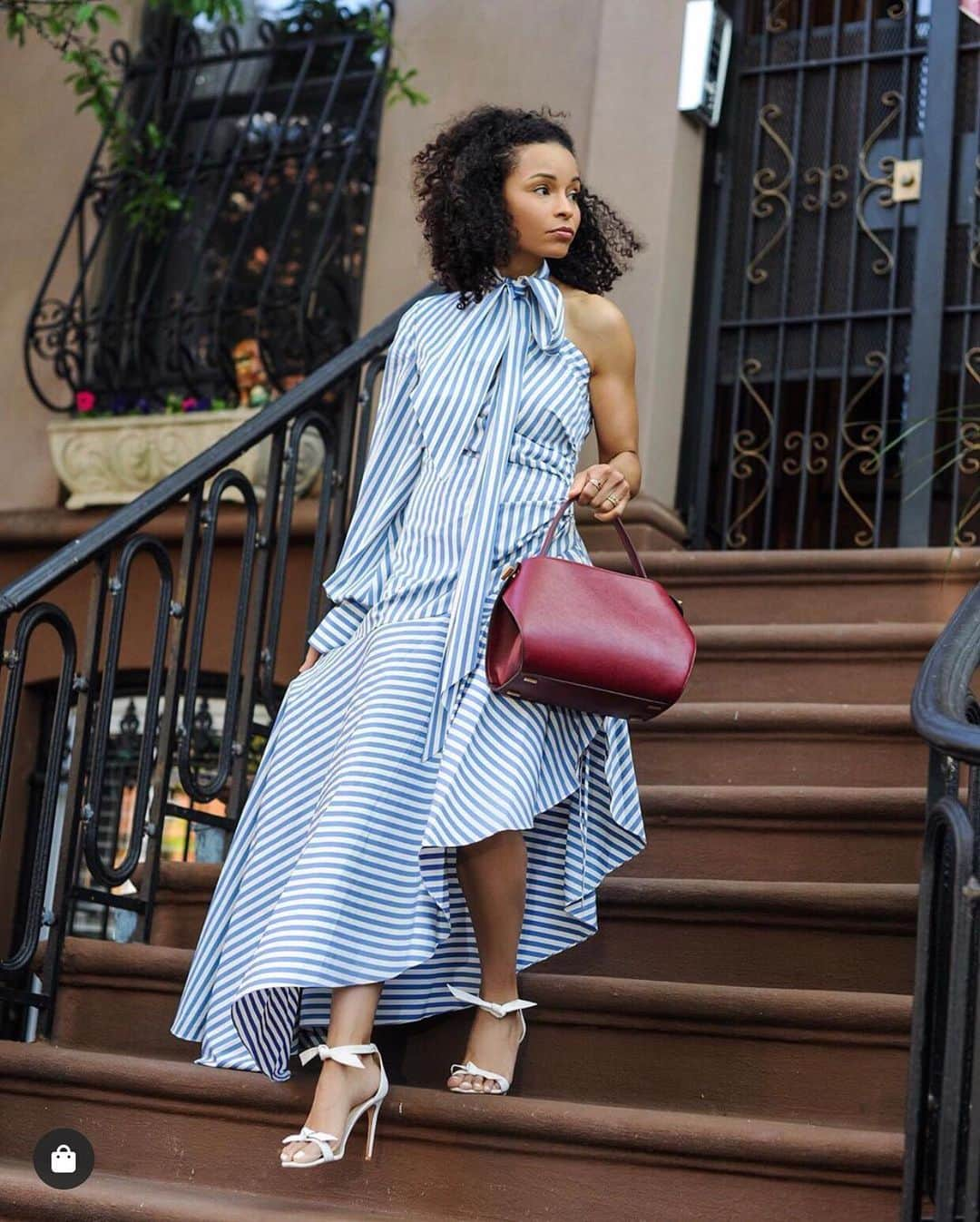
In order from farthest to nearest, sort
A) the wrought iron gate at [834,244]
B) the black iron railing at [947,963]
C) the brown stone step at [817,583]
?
1. the wrought iron gate at [834,244]
2. the brown stone step at [817,583]
3. the black iron railing at [947,963]

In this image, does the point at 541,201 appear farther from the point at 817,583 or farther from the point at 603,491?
the point at 817,583

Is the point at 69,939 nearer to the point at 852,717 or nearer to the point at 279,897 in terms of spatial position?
the point at 279,897

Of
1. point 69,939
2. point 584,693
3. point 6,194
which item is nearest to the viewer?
point 584,693

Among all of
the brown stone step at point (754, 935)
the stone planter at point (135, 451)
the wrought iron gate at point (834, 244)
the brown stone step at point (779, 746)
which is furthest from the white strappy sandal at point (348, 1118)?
the stone planter at point (135, 451)

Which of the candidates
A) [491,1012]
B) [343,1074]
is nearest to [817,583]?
[491,1012]

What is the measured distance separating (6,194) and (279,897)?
4.59 meters

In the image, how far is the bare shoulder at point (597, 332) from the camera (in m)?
3.46

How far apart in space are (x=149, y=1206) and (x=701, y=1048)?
978mm

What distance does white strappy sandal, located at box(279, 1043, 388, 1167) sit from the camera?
281 centimetres

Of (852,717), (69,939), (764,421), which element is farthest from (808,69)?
(69,939)

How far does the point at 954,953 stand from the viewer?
2396 mm

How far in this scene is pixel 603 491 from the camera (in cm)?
316

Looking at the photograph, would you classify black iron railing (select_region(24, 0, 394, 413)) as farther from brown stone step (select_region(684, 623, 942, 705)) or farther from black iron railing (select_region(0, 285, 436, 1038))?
brown stone step (select_region(684, 623, 942, 705))

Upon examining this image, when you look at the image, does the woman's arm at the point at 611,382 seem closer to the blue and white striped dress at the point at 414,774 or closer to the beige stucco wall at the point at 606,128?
the blue and white striped dress at the point at 414,774
